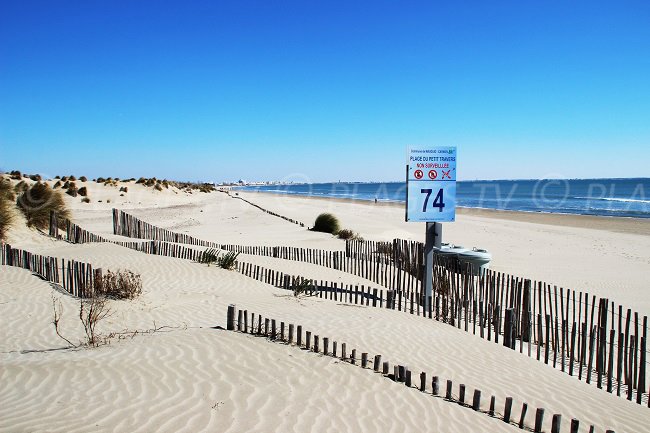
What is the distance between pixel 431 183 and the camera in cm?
1015

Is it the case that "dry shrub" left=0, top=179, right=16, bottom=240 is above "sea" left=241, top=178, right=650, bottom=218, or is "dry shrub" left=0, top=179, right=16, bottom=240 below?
above

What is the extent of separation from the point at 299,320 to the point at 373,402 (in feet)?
12.1

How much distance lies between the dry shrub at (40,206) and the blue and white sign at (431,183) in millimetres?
15204

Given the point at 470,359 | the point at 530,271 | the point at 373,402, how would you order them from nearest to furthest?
the point at 373,402
the point at 470,359
the point at 530,271

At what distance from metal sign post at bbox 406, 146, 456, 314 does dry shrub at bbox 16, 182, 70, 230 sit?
1519 centimetres

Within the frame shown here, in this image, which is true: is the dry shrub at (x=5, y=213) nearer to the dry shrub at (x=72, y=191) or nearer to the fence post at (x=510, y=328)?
the fence post at (x=510, y=328)

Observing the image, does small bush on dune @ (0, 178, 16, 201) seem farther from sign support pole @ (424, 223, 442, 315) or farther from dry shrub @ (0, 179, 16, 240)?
sign support pole @ (424, 223, 442, 315)

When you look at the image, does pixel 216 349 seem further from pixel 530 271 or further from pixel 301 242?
pixel 301 242

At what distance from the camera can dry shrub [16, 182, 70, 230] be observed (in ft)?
61.5

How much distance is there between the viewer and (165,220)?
3194cm

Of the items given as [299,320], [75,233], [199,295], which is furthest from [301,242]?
[299,320]

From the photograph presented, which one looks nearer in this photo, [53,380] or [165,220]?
[53,380]

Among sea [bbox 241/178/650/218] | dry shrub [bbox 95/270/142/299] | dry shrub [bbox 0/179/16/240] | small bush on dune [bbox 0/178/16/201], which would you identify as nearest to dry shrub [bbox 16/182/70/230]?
small bush on dune [bbox 0/178/16/201]

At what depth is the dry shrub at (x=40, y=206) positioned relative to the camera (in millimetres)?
18748
